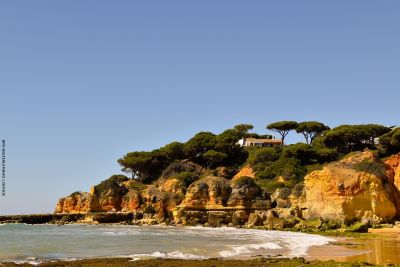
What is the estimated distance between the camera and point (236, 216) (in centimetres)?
4856


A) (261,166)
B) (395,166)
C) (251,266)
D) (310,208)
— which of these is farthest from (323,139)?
(251,266)

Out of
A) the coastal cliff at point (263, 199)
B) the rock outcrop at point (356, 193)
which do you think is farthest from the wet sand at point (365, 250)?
the coastal cliff at point (263, 199)

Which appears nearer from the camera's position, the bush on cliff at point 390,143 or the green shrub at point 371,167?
the green shrub at point 371,167

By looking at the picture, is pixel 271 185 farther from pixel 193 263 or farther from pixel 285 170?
pixel 193 263

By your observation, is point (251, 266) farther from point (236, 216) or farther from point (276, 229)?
point (236, 216)

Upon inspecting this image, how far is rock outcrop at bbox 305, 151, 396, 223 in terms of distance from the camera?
37.9 m

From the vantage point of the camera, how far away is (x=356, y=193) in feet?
125

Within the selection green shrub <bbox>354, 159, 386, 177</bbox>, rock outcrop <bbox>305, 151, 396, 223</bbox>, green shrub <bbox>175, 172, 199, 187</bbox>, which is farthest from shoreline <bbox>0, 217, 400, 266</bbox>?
green shrub <bbox>175, 172, 199, 187</bbox>

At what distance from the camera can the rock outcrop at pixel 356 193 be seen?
37.9 m

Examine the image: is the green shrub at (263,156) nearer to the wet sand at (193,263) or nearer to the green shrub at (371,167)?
the green shrub at (371,167)

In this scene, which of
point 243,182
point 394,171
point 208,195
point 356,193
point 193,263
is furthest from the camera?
point 243,182

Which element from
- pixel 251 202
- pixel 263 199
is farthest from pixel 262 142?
pixel 251 202

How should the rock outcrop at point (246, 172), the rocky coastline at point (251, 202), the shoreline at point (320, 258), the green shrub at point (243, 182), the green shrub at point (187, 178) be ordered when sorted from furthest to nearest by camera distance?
the rock outcrop at point (246, 172) < the green shrub at point (187, 178) < the green shrub at point (243, 182) < the rocky coastline at point (251, 202) < the shoreline at point (320, 258)

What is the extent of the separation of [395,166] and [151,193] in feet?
93.4
